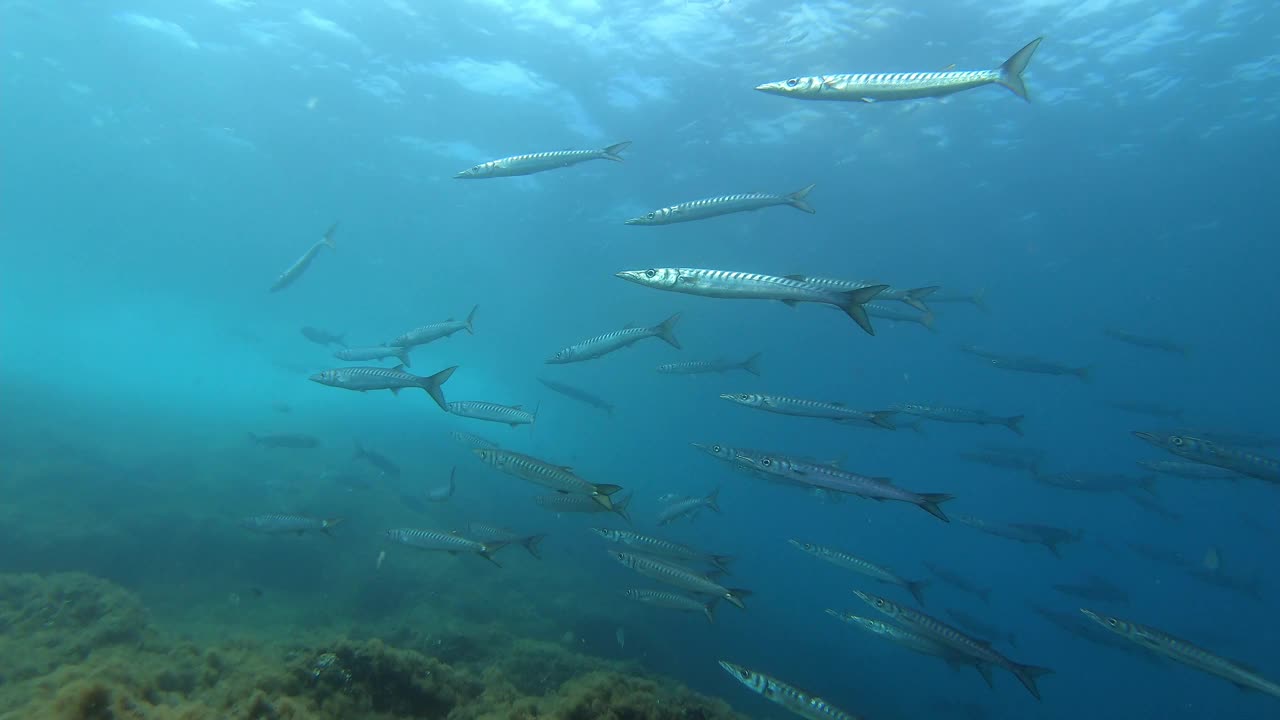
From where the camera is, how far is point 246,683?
401 centimetres

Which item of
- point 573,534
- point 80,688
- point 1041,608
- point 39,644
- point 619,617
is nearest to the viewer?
point 80,688

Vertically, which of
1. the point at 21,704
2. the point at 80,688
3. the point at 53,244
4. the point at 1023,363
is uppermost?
the point at 53,244

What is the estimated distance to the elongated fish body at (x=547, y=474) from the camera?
5938 millimetres

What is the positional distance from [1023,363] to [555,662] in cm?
1482

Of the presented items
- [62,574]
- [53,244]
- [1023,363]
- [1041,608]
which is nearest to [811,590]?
[1041,608]

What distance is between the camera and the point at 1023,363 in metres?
15.3

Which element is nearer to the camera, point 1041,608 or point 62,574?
point 62,574

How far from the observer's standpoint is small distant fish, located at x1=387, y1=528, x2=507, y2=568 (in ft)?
24.8

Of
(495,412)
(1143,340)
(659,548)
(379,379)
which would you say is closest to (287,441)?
(495,412)

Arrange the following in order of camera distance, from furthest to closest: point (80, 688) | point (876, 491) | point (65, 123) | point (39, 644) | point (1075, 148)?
point (65, 123) → point (1075, 148) → point (39, 644) → point (876, 491) → point (80, 688)

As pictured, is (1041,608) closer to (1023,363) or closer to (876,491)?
(1023,363)

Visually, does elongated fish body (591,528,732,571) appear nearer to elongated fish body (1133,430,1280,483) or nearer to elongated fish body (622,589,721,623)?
elongated fish body (622,589,721,623)

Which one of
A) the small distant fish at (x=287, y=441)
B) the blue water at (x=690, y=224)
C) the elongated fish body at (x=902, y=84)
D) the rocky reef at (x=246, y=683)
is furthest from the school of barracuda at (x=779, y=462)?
the small distant fish at (x=287, y=441)

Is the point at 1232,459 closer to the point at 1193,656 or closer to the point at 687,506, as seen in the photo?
the point at 1193,656
